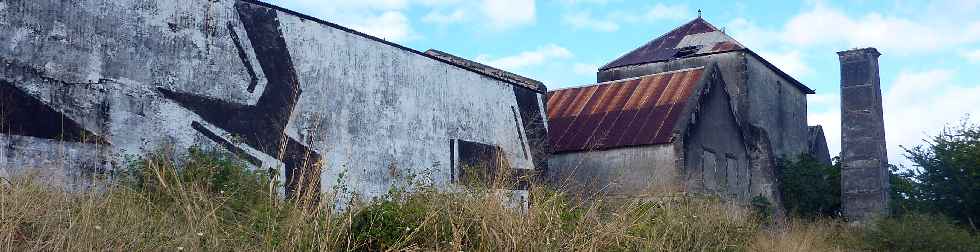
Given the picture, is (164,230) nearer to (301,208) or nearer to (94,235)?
(94,235)

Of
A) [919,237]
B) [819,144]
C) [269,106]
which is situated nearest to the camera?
[269,106]

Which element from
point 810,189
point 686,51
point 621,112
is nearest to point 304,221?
point 621,112

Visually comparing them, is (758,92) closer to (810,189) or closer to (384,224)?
(810,189)

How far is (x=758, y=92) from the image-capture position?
27.2 metres

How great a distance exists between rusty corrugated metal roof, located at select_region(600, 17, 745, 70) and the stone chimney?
329 centimetres

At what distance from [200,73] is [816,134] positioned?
2596 cm

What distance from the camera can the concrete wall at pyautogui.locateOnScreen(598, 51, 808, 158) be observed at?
Result: 26281 millimetres

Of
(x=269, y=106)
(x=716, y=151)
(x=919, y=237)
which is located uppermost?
(x=269, y=106)

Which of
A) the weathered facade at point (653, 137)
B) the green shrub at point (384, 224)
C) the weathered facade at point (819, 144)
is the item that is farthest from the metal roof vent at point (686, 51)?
the green shrub at point (384, 224)

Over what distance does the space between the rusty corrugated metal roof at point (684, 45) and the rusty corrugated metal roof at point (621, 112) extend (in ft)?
17.0

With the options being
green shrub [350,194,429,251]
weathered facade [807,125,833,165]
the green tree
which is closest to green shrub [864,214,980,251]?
the green tree

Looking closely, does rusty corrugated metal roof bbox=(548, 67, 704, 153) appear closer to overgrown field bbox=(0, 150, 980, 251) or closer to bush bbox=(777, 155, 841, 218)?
bush bbox=(777, 155, 841, 218)

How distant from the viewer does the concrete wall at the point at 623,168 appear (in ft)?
62.2

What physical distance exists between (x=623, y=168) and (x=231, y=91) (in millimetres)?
9075
